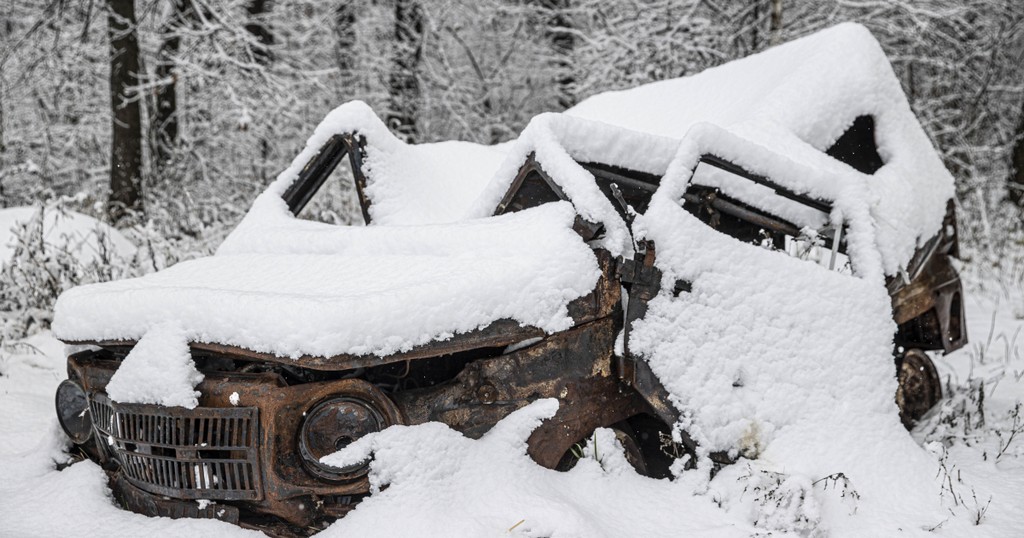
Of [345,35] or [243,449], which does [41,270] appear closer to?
[243,449]

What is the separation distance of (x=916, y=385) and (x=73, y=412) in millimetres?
3740

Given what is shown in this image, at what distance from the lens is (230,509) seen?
87.1 inches

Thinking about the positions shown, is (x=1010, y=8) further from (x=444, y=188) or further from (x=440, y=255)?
(x=440, y=255)

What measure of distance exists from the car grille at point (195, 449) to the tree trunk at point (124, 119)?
7339mm

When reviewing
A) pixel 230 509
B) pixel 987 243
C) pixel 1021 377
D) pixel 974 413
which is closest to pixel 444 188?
pixel 230 509

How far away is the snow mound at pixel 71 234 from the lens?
5.63 metres

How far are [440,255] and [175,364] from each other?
2.91 ft

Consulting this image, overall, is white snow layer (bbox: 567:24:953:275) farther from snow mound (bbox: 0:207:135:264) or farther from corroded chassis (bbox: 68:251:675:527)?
snow mound (bbox: 0:207:135:264)

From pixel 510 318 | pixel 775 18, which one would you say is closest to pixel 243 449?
pixel 510 318

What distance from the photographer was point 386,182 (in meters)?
3.38

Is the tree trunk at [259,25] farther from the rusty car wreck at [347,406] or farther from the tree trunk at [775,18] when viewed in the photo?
the rusty car wreck at [347,406]

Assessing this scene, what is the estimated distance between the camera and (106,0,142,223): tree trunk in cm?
884

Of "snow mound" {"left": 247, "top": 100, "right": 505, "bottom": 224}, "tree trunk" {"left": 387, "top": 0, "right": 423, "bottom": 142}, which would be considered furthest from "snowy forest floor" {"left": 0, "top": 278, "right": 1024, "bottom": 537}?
"tree trunk" {"left": 387, "top": 0, "right": 423, "bottom": 142}

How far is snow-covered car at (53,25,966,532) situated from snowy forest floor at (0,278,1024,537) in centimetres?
10
